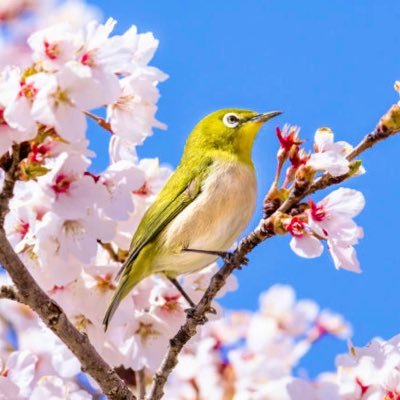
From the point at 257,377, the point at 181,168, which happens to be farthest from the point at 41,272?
the point at 257,377

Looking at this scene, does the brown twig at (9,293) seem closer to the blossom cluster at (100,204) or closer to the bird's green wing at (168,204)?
the blossom cluster at (100,204)

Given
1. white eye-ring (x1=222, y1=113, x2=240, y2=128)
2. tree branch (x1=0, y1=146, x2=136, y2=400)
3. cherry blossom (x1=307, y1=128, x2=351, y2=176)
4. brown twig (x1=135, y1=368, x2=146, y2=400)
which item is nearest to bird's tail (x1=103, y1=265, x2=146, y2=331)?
brown twig (x1=135, y1=368, x2=146, y2=400)

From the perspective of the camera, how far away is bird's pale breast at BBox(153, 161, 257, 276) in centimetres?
454

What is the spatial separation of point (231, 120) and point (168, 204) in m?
0.85

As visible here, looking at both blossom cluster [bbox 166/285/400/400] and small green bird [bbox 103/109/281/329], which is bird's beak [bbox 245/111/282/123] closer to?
small green bird [bbox 103/109/281/329]

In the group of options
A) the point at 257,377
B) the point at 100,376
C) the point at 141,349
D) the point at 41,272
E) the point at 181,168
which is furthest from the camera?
the point at 257,377

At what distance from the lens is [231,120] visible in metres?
5.12

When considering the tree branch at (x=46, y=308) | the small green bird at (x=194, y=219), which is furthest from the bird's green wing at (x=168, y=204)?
the tree branch at (x=46, y=308)

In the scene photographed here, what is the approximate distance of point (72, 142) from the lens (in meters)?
3.04

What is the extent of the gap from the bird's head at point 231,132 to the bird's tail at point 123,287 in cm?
106

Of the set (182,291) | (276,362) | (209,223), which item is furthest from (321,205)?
(276,362)

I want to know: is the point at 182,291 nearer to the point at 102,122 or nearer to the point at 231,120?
the point at 231,120

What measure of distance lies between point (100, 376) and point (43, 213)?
31.9 inches

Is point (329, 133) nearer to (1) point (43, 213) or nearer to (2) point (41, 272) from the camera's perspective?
(1) point (43, 213)
